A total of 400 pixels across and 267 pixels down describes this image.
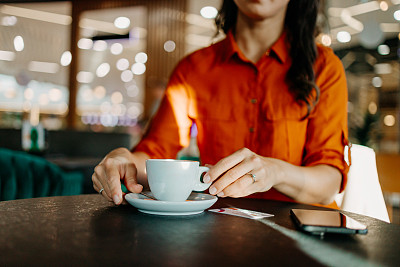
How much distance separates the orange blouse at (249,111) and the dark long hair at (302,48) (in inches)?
1.1

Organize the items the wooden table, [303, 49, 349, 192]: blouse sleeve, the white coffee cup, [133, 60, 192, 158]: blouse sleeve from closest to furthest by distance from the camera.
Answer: the wooden table
the white coffee cup
[303, 49, 349, 192]: blouse sleeve
[133, 60, 192, 158]: blouse sleeve

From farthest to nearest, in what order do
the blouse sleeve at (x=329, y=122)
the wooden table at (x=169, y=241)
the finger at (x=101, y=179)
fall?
the blouse sleeve at (x=329, y=122) < the finger at (x=101, y=179) < the wooden table at (x=169, y=241)

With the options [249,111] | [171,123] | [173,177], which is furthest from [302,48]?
[173,177]

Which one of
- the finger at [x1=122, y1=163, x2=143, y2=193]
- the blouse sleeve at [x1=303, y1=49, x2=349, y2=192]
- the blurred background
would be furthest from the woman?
the blurred background

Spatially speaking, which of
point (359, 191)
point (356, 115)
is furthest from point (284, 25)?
point (356, 115)

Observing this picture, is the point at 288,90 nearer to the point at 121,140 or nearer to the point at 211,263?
the point at 211,263

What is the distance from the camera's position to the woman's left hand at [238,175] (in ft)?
2.52

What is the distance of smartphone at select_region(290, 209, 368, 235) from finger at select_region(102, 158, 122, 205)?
340mm

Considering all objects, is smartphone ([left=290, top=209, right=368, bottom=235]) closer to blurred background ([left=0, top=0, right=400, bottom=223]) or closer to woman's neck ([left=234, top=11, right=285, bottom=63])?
woman's neck ([left=234, top=11, right=285, bottom=63])

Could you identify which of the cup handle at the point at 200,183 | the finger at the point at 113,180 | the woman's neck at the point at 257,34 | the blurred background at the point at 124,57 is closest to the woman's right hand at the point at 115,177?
the finger at the point at 113,180

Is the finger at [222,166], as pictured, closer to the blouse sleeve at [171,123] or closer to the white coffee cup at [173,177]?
→ the white coffee cup at [173,177]

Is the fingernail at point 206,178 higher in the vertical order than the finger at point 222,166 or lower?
lower

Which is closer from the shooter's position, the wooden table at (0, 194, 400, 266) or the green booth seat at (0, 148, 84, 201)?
the wooden table at (0, 194, 400, 266)

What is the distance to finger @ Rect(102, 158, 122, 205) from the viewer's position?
0.77m
